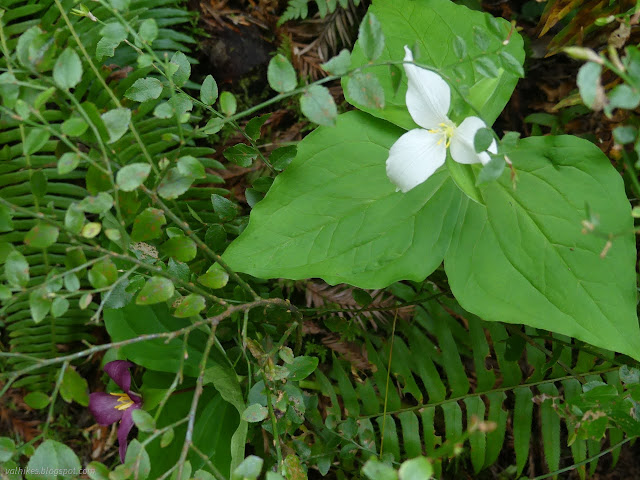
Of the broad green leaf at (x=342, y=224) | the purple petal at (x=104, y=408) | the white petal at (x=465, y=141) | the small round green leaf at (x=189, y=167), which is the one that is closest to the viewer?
the small round green leaf at (x=189, y=167)

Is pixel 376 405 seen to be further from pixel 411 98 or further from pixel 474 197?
pixel 411 98

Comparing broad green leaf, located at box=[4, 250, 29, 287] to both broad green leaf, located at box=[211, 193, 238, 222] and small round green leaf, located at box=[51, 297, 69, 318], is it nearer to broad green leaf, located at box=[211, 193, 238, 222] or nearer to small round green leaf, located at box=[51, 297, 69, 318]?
small round green leaf, located at box=[51, 297, 69, 318]

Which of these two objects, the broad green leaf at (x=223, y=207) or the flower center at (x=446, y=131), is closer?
the flower center at (x=446, y=131)

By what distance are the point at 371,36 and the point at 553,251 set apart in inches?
29.4

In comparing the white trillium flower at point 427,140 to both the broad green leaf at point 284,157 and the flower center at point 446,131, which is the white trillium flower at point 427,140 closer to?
the flower center at point 446,131

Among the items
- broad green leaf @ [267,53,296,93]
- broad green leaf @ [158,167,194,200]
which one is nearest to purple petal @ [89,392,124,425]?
broad green leaf @ [158,167,194,200]

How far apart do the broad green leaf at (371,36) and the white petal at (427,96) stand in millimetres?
288

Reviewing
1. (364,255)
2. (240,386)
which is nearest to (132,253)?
(240,386)

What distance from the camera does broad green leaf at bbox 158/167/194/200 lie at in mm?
982

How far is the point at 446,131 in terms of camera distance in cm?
127

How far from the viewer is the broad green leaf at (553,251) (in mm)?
1281

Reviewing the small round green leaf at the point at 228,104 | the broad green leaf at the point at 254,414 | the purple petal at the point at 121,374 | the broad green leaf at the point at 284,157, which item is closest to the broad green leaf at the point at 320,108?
the small round green leaf at the point at 228,104

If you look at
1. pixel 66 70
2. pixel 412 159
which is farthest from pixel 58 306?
pixel 412 159

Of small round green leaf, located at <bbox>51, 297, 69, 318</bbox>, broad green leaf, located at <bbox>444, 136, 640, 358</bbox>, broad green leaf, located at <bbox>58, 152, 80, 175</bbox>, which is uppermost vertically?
broad green leaf, located at <bbox>58, 152, 80, 175</bbox>
